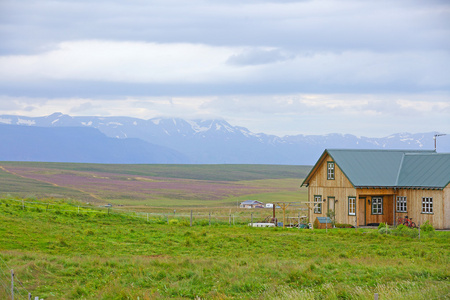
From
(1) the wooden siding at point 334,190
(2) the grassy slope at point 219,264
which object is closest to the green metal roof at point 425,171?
(1) the wooden siding at point 334,190

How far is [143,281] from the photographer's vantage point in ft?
64.1

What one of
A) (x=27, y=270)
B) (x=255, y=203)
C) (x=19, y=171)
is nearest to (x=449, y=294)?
(x=27, y=270)

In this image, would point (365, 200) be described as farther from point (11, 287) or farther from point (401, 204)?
point (11, 287)

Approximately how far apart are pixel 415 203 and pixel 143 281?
2920 cm

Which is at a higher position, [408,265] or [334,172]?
[334,172]

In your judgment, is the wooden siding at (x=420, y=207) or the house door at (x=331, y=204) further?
the house door at (x=331, y=204)

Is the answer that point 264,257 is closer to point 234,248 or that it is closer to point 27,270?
point 234,248

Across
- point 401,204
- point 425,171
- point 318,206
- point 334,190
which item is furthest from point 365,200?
point 425,171

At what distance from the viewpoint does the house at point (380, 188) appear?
42.6 meters

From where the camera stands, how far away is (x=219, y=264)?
22000mm

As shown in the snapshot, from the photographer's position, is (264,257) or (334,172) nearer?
(264,257)

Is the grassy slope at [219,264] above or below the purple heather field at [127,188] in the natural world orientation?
below

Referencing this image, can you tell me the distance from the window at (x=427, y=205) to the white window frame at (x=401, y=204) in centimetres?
165

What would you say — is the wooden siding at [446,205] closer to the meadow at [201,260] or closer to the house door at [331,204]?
the meadow at [201,260]
